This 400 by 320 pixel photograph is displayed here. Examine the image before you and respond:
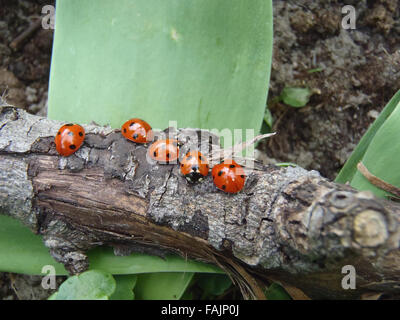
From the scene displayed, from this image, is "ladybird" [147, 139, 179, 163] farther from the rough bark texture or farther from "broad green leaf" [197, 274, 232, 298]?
"broad green leaf" [197, 274, 232, 298]

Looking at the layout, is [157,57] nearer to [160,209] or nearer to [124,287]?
[160,209]

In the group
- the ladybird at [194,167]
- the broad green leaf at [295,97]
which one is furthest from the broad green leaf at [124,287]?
the broad green leaf at [295,97]

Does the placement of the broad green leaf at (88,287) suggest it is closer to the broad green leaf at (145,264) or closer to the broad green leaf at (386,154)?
the broad green leaf at (145,264)

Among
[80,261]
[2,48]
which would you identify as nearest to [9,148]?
[80,261]

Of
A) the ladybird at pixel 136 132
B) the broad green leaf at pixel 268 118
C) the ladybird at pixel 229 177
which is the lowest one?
the ladybird at pixel 229 177

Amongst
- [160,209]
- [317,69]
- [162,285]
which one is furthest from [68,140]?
[317,69]

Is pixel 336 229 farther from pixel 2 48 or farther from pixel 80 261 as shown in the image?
pixel 2 48
